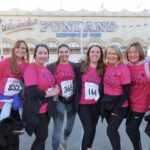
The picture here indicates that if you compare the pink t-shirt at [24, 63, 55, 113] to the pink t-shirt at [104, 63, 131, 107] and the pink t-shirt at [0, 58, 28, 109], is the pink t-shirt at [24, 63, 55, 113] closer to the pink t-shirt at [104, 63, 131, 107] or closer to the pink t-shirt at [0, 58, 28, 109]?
the pink t-shirt at [0, 58, 28, 109]

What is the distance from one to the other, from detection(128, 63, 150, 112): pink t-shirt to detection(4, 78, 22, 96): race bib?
1.64 metres

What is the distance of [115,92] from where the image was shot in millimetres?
4859

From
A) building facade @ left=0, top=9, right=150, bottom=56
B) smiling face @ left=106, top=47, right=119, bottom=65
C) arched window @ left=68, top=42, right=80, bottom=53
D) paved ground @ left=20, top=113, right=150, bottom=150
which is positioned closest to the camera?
smiling face @ left=106, top=47, right=119, bottom=65

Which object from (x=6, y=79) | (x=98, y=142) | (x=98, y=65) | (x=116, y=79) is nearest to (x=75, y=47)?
(x=98, y=142)

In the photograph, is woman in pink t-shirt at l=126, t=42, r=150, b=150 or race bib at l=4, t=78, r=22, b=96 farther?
woman in pink t-shirt at l=126, t=42, r=150, b=150

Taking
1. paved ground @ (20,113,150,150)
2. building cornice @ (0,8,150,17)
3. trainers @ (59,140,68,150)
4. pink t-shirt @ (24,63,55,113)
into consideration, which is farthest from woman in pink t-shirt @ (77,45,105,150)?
building cornice @ (0,8,150,17)

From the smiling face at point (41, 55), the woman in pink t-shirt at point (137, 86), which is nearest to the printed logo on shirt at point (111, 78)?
the woman in pink t-shirt at point (137, 86)

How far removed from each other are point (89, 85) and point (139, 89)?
723 mm

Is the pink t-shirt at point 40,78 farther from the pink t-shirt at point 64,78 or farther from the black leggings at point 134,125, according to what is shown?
the black leggings at point 134,125

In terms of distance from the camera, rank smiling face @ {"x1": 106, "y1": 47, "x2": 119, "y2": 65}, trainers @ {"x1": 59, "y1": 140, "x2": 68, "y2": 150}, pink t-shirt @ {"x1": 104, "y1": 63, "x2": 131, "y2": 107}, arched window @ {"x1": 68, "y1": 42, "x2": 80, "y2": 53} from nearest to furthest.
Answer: pink t-shirt @ {"x1": 104, "y1": 63, "x2": 131, "y2": 107} < smiling face @ {"x1": 106, "y1": 47, "x2": 119, "y2": 65} < trainers @ {"x1": 59, "y1": 140, "x2": 68, "y2": 150} < arched window @ {"x1": 68, "y1": 42, "x2": 80, "y2": 53}

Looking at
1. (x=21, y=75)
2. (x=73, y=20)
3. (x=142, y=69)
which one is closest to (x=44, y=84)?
(x=21, y=75)

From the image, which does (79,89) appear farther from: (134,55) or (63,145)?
(63,145)

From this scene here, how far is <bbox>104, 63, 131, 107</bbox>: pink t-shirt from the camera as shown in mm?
4805

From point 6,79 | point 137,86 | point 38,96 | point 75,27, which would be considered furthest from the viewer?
point 75,27
